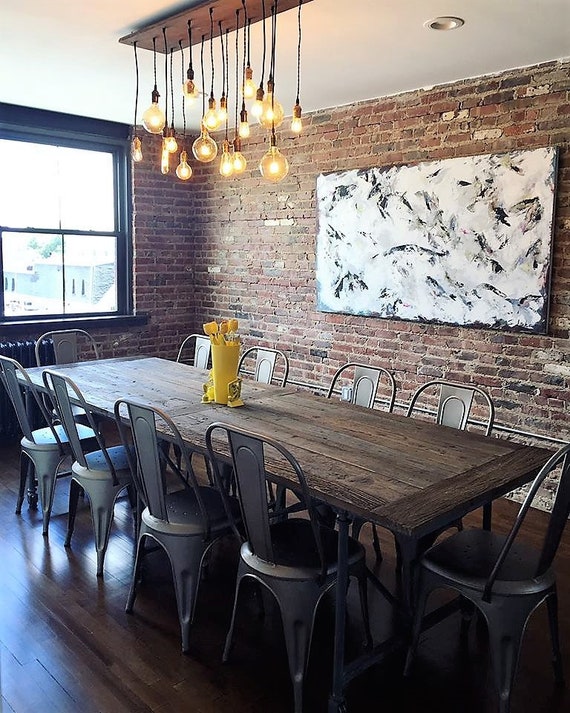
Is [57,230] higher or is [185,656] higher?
[57,230]

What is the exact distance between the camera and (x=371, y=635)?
8.38 ft

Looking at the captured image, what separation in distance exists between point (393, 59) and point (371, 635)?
2.93 m

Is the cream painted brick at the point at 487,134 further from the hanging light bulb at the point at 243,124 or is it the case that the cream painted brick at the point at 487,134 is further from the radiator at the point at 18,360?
the radiator at the point at 18,360

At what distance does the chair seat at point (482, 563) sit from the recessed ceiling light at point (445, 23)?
2273mm

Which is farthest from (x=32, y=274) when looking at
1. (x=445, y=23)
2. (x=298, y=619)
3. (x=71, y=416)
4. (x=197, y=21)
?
(x=298, y=619)

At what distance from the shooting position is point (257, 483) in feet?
7.01

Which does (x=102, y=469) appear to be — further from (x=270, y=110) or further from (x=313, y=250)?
(x=313, y=250)

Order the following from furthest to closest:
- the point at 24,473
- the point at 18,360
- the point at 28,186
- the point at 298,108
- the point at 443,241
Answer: the point at 28,186
the point at 18,360
the point at 443,241
the point at 24,473
the point at 298,108

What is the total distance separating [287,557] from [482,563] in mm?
668

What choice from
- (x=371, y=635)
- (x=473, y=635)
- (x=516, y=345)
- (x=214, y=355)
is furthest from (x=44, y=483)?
(x=516, y=345)

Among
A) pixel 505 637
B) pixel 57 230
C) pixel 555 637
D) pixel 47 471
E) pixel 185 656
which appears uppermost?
pixel 57 230

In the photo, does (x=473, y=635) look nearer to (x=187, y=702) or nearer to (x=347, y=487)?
(x=347, y=487)

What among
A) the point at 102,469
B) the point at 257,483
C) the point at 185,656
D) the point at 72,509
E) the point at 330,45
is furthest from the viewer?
the point at 330,45

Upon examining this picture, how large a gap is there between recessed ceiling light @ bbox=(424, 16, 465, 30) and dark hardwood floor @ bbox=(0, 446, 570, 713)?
8.42 feet
